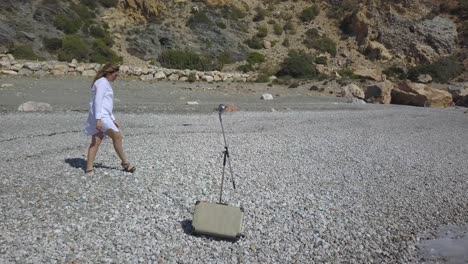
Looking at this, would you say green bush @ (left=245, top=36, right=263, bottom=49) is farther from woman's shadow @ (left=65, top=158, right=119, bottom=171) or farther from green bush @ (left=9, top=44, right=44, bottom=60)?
woman's shadow @ (left=65, top=158, right=119, bottom=171)

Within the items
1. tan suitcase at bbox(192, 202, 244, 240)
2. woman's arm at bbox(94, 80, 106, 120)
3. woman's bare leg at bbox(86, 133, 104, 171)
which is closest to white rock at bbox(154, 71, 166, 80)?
woman's bare leg at bbox(86, 133, 104, 171)

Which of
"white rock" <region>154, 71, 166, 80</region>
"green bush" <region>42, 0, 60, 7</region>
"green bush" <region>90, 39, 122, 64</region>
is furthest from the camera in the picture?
"green bush" <region>42, 0, 60, 7</region>

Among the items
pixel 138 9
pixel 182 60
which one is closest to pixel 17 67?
pixel 182 60

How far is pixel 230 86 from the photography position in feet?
89.2

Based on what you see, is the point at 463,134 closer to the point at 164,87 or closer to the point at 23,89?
the point at 164,87

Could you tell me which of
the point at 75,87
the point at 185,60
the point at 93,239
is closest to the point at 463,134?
the point at 93,239

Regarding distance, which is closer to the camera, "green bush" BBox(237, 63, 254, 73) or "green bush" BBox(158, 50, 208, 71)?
"green bush" BBox(158, 50, 208, 71)

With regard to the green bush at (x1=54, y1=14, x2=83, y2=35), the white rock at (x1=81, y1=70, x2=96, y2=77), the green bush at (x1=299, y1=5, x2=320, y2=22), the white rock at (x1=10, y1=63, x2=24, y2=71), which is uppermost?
the green bush at (x1=299, y1=5, x2=320, y2=22)

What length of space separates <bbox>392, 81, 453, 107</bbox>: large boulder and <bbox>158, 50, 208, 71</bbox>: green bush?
582 inches

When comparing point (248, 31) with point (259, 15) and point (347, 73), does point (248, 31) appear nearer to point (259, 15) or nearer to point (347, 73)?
point (259, 15)

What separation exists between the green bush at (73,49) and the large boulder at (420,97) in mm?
20095

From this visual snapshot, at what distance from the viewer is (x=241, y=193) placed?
6.75 m

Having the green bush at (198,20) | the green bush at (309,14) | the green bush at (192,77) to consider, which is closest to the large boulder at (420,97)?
the green bush at (192,77)

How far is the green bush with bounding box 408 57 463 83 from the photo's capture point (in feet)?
112
